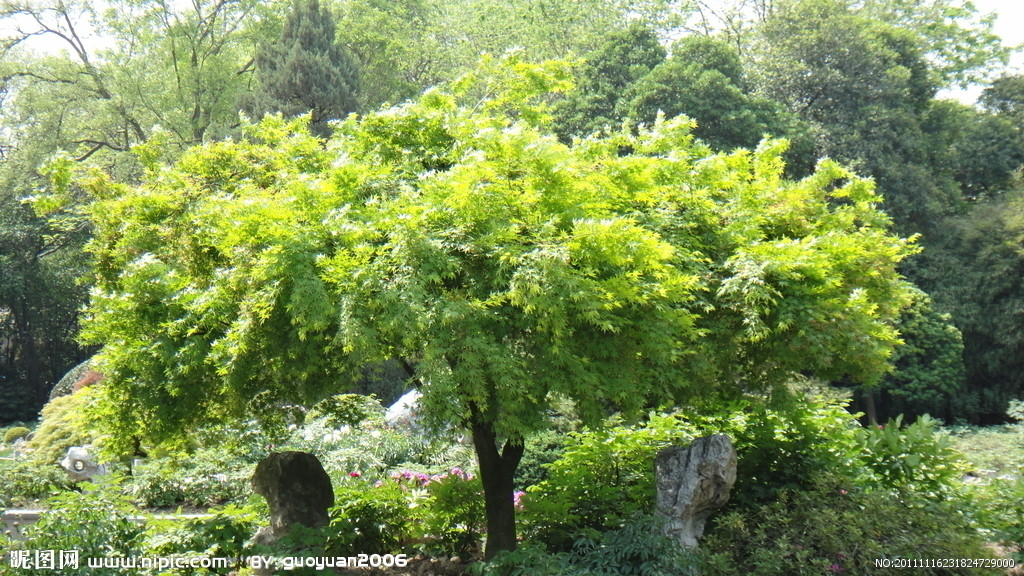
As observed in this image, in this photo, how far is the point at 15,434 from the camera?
20125mm

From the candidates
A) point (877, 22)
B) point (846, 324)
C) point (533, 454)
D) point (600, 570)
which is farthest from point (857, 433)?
point (877, 22)

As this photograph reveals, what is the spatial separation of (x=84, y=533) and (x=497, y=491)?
122 inches

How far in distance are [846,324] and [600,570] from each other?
8.78ft

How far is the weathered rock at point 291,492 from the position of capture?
24.3ft

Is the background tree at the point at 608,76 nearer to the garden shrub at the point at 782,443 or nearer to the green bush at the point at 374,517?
the garden shrub at the point at 782,443

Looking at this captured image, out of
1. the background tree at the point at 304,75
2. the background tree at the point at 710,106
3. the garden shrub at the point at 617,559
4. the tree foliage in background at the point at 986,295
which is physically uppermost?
the background tree at the point at 304,75

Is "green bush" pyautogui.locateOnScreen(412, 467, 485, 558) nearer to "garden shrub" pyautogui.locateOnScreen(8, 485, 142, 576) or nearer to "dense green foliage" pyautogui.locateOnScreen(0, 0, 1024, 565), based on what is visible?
"dense green foliage" pyautogui.locateOnScreen(0, 0, 1024, 565)

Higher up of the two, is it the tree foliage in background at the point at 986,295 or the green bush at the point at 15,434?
the tree foliage in background at the point at 986,295

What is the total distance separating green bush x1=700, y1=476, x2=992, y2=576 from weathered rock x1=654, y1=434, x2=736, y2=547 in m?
0.24

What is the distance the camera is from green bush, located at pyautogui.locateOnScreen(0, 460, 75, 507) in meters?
11.0

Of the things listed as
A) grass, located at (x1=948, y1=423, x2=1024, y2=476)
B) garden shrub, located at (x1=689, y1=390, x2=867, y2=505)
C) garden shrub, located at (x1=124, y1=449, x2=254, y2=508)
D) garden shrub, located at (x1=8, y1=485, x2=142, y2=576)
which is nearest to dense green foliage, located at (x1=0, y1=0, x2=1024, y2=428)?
grass, located at (x1=948, y1=423, x2=1024, y2=476)

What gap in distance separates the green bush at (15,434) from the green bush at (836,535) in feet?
61.2

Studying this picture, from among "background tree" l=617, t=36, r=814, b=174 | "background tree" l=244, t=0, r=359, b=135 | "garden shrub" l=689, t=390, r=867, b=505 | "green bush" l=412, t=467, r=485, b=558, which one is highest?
"background tree" l=244, t=0, r=359, b=135

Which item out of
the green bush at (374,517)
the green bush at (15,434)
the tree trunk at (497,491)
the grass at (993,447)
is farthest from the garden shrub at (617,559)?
the green bush at (15,434)
